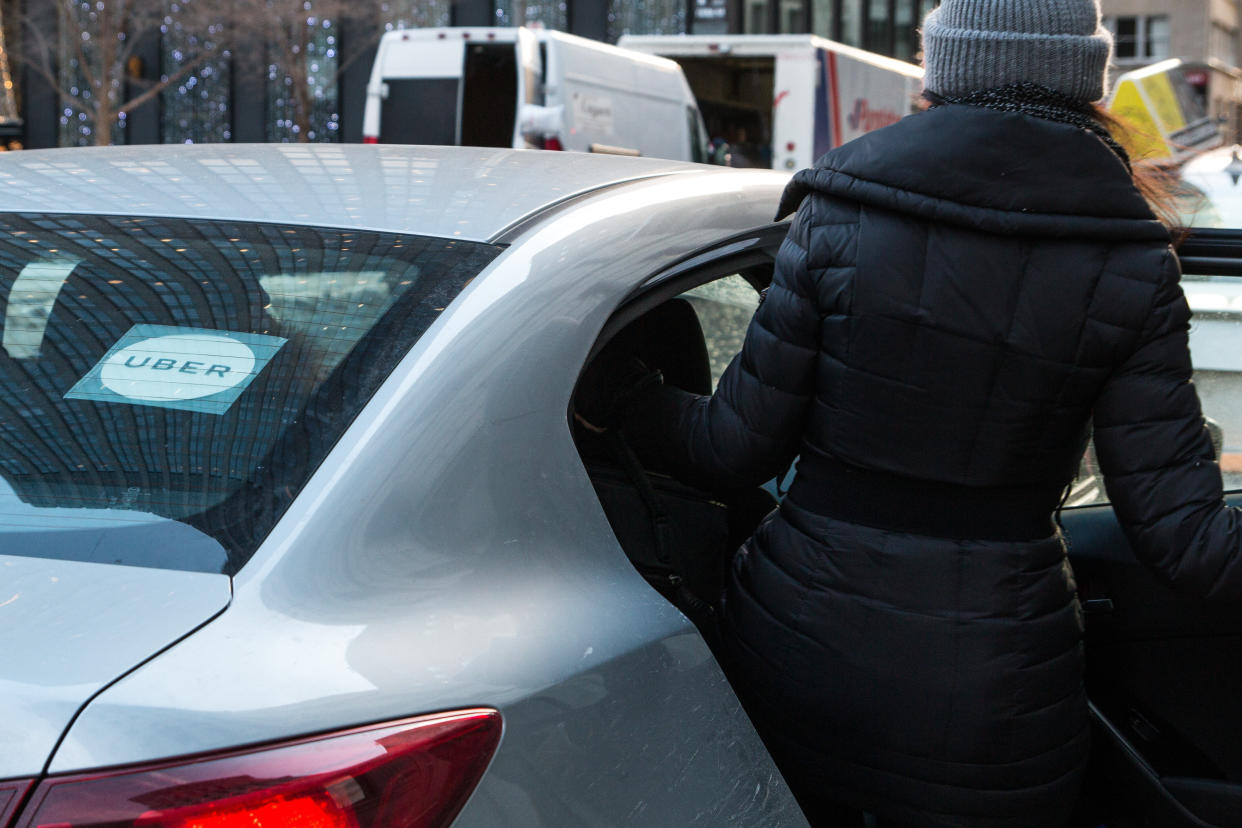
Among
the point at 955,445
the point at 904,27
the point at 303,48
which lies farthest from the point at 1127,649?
the point at 904,27

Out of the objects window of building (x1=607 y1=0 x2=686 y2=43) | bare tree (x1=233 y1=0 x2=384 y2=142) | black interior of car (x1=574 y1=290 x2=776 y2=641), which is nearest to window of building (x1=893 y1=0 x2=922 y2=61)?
window of building (x1=607 y1=0 x2=686 y2=43)

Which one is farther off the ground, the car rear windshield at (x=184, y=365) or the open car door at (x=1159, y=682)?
the car rear windshield at (x=184, y=365)

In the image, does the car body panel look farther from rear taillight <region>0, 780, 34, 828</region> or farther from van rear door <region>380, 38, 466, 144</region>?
van rear door <region>380, 38, 466, 144</region>

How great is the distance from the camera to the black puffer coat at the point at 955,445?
5.36 ft

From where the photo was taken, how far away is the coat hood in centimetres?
162

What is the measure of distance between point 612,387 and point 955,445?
22.0 inches

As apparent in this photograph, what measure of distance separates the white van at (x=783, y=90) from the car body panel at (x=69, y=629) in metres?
14.2

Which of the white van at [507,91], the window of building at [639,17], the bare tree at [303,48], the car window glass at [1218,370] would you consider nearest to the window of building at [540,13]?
the window of building at [639,17]

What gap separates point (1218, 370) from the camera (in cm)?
247

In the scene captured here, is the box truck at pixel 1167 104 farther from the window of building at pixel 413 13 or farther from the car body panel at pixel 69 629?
the window of building at pixel 413 13

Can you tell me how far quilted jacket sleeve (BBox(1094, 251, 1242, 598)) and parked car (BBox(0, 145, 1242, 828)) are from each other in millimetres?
580

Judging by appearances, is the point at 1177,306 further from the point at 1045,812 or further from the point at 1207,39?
the point at 1207,39

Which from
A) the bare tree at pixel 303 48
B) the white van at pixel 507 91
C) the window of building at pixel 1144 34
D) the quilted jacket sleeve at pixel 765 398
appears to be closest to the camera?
the quilted jacket sleeve at pixel 765 398

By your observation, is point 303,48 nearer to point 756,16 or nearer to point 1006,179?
point 756,16
